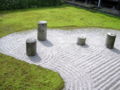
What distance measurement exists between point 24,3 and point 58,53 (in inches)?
481

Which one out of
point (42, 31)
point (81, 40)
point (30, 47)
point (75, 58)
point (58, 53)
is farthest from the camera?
point (42, 31)

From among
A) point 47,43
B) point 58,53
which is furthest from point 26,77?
point 47,43

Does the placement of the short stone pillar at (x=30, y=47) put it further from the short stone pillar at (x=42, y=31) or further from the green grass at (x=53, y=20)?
the green grass at (x=53, y=20)

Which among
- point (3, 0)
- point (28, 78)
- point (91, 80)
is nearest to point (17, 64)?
point (28, 78)

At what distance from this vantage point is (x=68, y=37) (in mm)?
11484

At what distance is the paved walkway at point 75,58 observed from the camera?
22.4 ft

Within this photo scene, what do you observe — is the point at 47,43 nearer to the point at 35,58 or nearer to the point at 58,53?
the point at 58,53

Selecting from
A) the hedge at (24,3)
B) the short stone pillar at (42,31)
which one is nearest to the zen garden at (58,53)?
the short stone pillar at (42,31)

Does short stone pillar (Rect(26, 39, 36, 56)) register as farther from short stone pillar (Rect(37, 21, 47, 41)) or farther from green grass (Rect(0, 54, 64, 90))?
short stone pillar (Rect(37, 21, 47, 41))

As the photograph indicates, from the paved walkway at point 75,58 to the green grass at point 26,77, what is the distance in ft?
1.45

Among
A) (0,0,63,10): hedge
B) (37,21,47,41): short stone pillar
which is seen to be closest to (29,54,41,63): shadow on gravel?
(37,21,47,41): short stone pillar

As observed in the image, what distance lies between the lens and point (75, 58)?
8.59 meters

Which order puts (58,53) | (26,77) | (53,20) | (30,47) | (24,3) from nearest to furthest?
(26,77)
(30,47)
(58,53)
(53,20)
(24,3)

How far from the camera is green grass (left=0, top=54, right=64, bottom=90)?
20.3 feet
